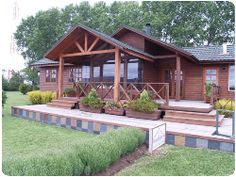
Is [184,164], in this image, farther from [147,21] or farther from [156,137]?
[147,21]

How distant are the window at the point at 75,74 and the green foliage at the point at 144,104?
26.5ft

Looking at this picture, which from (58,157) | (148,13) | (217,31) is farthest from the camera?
(148,13)

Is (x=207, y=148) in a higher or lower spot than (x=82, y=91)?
lower

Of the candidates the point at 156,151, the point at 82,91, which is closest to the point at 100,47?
the point at 82,91

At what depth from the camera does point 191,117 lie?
344 inches

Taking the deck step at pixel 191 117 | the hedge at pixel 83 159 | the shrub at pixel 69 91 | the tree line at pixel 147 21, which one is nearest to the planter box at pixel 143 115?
the deck step at pixel 191 117

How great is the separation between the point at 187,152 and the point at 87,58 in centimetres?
940

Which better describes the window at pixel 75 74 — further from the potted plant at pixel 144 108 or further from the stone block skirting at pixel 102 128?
the potted plant at pixel 144 108

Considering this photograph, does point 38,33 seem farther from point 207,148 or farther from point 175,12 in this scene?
point 207,148

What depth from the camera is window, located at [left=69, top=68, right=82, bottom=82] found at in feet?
55.8

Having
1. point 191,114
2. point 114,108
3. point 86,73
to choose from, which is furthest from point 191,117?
point 86,73

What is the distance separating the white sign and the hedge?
0.34 meters

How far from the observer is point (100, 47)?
1270 centimetres

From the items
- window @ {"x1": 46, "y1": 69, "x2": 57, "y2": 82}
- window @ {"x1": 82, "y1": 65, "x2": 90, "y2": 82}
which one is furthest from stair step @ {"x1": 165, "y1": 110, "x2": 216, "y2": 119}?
window @ {"x1": 46, "y1": 69, "x2": 57, "y2": 82}
